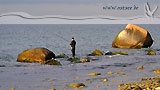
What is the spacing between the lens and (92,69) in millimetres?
16203

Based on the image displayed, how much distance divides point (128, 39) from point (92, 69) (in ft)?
45.5

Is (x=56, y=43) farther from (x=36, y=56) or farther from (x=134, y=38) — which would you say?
(x=36, y=56)

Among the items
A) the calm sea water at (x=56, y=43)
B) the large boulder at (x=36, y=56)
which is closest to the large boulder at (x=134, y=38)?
the calm sea water at (x=56, y=43)

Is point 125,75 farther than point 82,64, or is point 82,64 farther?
point 82,64

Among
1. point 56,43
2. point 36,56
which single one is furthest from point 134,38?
point 56,43

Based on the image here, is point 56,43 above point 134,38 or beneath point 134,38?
beneath

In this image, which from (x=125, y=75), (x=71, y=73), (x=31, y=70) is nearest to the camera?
(x=125, y=75)

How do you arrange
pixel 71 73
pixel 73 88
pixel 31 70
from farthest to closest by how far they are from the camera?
pixel 31 70 < pixel 71 73 < pixel 73 88

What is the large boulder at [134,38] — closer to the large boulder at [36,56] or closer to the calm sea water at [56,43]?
the calm sea water at [56,43]

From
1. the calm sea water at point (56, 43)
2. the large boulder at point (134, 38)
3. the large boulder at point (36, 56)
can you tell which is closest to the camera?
the large boulder at point (36, 56)

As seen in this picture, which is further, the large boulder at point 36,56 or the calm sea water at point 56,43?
the calm sea water at point 56,43

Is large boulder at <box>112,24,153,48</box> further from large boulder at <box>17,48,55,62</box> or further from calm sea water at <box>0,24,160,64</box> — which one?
large boulder at <box>17,48,55,62</box>

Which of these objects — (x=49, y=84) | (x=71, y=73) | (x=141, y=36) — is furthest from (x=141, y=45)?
(x=49, y=84)

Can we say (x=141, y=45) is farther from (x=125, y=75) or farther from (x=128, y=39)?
(x=125, y=75)
